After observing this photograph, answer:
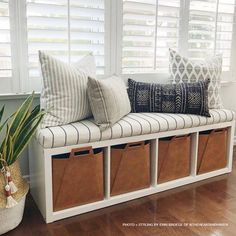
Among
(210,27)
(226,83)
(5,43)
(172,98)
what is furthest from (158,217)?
(210,27)

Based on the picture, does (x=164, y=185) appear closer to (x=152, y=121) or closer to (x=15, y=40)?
(x=152, y=121)

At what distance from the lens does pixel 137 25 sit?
2.66 meters

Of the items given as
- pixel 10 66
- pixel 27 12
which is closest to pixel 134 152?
pixel 10 66

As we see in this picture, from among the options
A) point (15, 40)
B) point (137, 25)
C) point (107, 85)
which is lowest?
point (107, 85)

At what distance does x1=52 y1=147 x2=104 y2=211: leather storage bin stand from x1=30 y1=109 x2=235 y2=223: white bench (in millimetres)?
38

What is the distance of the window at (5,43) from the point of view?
2.15 meters

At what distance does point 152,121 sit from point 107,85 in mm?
445

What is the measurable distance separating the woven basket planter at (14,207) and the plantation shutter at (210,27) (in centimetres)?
196

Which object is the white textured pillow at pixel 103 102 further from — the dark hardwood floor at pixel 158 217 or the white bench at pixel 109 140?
the dark hardwood floor at pixel 158 217

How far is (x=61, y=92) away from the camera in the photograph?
206 cm

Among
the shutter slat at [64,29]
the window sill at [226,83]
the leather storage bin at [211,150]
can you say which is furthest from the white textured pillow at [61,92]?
the window sill at [226,83]

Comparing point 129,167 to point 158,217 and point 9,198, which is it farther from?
point 9,198

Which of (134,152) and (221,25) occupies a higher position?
(221,25)

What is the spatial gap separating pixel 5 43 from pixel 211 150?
183cm
